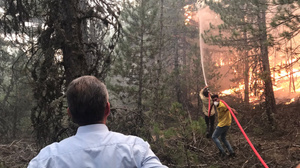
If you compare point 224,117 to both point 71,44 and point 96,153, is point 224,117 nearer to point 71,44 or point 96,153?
point 71,44

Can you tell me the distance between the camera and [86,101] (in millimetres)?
1344

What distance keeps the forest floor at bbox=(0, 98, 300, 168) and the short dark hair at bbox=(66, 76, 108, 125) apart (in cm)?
416

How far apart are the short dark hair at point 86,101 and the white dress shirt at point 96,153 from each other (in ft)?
0.19

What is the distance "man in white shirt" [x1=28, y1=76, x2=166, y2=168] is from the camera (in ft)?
4.06

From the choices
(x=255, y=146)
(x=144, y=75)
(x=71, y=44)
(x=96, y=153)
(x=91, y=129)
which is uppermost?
(x=71, y=44)

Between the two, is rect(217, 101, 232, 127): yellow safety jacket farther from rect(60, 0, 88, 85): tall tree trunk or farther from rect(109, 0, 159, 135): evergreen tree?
rect(109, 0, 159, 135): evergreen tree

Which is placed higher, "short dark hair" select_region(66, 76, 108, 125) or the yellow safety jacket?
"short dark hair" select_region(66, 76, 108, 125)

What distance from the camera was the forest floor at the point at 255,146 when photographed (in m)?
6.48

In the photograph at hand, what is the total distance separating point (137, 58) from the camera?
13.8 m

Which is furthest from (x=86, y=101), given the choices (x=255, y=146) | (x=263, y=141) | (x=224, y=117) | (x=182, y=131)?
(x=263, y=141)

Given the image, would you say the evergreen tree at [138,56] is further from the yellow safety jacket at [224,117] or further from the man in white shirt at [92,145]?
the man in white shirt at [92,145]

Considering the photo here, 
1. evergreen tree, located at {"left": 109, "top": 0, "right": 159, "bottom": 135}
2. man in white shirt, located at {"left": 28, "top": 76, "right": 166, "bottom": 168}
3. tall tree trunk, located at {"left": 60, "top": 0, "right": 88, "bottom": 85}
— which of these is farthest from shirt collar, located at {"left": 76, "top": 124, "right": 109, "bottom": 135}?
evergreen tree, located at {"left": 109, "top": 0, "right": 159, "bottom": 135}

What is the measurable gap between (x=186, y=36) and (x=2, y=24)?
61.7ft

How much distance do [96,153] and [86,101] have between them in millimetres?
295
